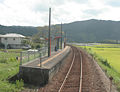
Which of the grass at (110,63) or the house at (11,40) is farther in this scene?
the house at (11,40)

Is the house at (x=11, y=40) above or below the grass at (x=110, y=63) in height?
above

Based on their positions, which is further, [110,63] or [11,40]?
[11,40]

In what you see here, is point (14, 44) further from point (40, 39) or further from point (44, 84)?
point (44, 84)

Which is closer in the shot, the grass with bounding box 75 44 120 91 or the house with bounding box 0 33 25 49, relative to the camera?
the grass with bounding box 75 44 120 91

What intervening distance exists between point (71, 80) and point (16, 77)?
4553 mm

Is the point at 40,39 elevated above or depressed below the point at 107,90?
above

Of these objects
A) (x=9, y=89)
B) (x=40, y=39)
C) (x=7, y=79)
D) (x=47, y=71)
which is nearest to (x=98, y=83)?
(x=47, y=71)

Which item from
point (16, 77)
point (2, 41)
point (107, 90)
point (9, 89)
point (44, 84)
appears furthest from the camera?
point (2, 41)

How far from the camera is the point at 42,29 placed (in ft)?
167

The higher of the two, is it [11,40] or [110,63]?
[11,40]

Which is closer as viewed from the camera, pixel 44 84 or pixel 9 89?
pixel 9 89

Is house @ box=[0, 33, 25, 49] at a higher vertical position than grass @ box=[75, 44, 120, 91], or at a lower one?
higher

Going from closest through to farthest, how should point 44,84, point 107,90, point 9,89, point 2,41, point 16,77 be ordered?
point 9,89
point 107,90
point 44,84
point 16,77
point 2,41

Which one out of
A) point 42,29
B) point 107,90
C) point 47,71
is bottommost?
point 107,90
